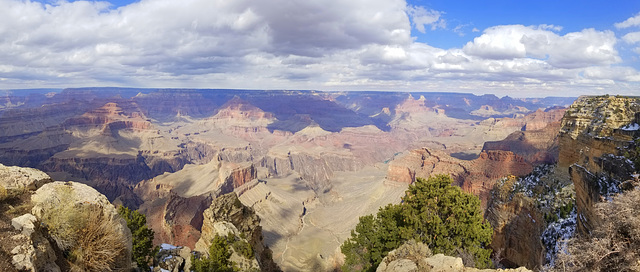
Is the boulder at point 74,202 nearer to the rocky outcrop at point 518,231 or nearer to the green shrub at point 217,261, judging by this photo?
the green shrub at point 217,261

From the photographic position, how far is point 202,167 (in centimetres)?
12375

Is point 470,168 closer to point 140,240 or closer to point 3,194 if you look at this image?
point 140,240

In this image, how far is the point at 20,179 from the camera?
11.4 metres

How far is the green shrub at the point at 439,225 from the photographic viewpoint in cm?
1935

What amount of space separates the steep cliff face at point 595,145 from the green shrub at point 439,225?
6073mm

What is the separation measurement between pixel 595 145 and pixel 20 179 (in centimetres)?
3410

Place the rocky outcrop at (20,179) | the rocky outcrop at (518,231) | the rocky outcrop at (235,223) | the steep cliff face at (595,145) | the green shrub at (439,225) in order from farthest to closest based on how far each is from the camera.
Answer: the rocky outcrop at (518,231)
the rocky outcrop at (235,223)
the green shrub at (439,225)
the steep cliff face at (595,145)
the rocky outcrop at (20,179)

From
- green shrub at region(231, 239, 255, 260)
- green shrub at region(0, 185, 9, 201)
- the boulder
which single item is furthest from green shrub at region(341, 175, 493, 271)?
green shrub at region(0, 185, 9, 201)

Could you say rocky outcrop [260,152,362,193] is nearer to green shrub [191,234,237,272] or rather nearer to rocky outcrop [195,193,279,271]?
rocky outcrop [195,193,279,271]

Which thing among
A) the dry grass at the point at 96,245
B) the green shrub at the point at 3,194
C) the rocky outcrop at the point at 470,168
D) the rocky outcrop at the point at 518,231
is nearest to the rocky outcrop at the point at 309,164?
the rocky outcrop at the point at 470,168

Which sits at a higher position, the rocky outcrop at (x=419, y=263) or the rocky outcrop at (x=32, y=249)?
the rocky outcrop at (x=32, y=249)

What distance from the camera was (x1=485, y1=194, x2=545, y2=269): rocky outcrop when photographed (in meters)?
25.4

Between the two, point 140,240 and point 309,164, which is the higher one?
point 140,240

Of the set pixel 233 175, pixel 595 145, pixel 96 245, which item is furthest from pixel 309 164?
pixel 96 245
